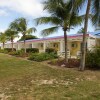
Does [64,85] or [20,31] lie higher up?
[20,31]

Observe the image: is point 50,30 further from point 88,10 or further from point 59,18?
point 88,10

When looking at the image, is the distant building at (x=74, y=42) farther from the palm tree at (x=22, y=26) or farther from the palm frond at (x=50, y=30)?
the palm tree at (x=22, y=26)

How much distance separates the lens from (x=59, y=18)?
1730 centimetres

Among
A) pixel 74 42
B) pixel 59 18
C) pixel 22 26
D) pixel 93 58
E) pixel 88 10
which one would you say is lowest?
pixel 93 58

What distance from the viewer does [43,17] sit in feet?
56.2

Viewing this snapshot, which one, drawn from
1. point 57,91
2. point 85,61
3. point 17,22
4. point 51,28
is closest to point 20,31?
point 17,22

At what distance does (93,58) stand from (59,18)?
5.17 metres

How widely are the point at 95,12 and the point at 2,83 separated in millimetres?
8739

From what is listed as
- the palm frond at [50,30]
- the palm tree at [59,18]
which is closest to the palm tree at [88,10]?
the palm tree at [59,18]

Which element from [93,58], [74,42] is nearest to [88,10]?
[93,58]

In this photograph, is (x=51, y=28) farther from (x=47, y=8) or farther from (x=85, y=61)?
(x=85, y=61)

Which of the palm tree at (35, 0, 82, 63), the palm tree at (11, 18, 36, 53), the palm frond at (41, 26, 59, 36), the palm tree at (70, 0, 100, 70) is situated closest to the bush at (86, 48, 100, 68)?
the palm tree at (70, 0, 100, 70)

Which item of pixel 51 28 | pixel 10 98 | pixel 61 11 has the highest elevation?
pixel 61 11

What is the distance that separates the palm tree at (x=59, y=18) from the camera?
1620 centimetres
